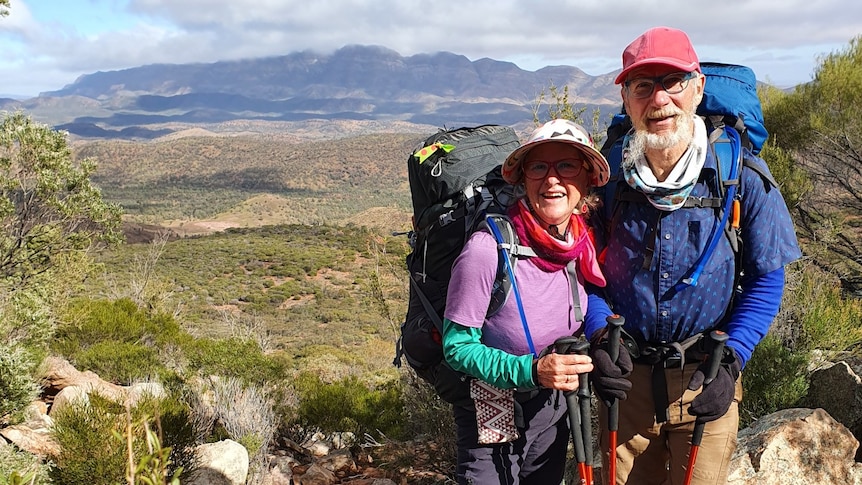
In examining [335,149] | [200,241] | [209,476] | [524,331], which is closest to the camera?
[524,331]

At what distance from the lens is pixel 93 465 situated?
3059mm

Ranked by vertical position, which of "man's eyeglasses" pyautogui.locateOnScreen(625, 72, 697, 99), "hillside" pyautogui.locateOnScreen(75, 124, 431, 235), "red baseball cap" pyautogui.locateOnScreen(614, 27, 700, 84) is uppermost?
"red baseball cap" pyautogui.locateOnScreen(614, 27, 700, 84)

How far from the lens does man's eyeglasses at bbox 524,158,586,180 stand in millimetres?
1785

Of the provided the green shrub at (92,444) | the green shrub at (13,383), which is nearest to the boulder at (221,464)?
the green shrub at (92,444)

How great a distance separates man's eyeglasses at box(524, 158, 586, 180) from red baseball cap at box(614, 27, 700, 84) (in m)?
0.35

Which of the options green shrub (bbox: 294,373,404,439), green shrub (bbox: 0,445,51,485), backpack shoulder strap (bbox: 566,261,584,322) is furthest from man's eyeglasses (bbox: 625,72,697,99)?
green shrub (bbox: 294,373,404,439)

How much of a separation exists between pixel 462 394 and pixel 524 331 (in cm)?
38

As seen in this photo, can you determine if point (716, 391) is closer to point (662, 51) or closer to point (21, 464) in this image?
point (662, 51)

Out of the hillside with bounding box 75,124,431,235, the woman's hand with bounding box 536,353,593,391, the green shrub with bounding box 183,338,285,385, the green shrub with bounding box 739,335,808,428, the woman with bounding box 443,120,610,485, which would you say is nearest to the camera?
the woman's hand with bounding box 536,353,593,391

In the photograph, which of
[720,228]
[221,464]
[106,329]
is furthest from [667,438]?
[106,329]

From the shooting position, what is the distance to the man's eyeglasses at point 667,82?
5.72ft

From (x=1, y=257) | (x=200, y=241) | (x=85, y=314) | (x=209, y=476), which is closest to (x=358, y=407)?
(x=209, y=476)

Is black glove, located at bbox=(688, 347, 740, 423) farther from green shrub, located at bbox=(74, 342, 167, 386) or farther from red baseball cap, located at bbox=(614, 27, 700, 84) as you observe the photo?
green shrub, located at bbox=(74, 342, 167, 386)

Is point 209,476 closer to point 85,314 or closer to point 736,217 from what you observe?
point 736,217
